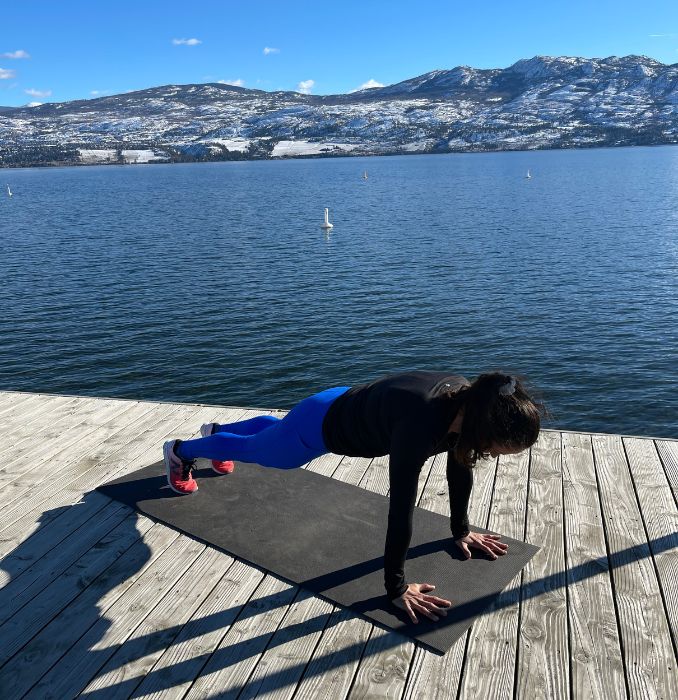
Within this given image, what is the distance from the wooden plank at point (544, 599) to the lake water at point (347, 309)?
1.40 metres

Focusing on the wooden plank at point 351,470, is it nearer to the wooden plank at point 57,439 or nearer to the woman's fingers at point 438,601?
→ the woman's fingers at point 438,601

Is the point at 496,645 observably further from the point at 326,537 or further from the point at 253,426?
the point at 253,426

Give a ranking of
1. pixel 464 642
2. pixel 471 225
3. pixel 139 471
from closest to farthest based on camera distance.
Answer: pixel 464 642 < pixel 139 471 < pixel 471 225

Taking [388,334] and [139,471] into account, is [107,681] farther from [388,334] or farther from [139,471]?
[388,334]

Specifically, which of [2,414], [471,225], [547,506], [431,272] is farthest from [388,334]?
[471,225]

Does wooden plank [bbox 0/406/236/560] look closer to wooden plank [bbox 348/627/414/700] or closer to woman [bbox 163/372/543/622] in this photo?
woman [bbox 163/372/543/622]

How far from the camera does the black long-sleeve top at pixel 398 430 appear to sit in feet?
Result: 10.8

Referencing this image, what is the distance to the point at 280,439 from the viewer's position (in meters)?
4.17

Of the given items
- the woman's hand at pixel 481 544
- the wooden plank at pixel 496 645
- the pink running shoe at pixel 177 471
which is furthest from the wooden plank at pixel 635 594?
the pink running shoe at pixel 177 471

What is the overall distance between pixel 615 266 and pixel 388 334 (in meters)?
13.9

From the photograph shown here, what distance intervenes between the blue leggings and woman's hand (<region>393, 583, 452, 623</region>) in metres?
1.02

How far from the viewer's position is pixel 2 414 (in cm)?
759

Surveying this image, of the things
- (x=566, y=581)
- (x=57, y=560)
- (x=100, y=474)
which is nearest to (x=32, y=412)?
(x=100, y=474)

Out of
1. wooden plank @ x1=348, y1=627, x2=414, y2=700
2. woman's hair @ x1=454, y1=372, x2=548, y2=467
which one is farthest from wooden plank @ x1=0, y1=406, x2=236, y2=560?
woman's hair @ x1=454, y1=372, x2=548, y2=467
